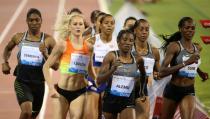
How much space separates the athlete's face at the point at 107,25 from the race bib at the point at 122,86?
106 centimetres

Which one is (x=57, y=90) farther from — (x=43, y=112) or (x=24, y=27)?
(x=24, y=27)

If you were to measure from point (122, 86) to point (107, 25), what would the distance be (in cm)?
125

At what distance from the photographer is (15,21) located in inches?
936

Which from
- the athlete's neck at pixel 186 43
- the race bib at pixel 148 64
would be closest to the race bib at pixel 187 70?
the athlete's neck at pixel 186 43

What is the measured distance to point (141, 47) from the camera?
10.1 metres

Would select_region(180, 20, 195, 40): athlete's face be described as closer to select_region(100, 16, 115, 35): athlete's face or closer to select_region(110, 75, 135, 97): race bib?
select_region(100, 16, 115, 35): athlete's face

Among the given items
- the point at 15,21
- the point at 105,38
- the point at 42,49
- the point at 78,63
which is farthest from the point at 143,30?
the point at 15,21

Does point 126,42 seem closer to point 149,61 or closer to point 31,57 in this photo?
point 149,61

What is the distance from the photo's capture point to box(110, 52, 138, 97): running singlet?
29.9 ft

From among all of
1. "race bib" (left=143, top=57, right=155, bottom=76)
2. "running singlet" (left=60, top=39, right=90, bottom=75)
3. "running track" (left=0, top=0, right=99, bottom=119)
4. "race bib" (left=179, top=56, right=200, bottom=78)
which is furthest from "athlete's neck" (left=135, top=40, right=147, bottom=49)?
"running track" (left=0, top=0, right=99, bottom=119)

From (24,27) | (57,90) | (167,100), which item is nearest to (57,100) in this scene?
(57,90)

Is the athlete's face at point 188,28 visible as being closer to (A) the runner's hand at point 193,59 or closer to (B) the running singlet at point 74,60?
(A) the runner's hand at point 193,59

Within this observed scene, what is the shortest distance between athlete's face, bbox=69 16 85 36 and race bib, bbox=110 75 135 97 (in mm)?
819

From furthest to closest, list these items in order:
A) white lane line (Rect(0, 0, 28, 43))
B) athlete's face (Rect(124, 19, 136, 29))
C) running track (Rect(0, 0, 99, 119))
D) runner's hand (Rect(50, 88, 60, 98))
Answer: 1. white lane line (Rect(0, 0, 28, 43))
2. running track (Rect(0, 0, 99, 119))
3. athlete's face (Rect(124, 19, 136, 29))
4. runner's hand (Rect(50, 88, 60, 98))
